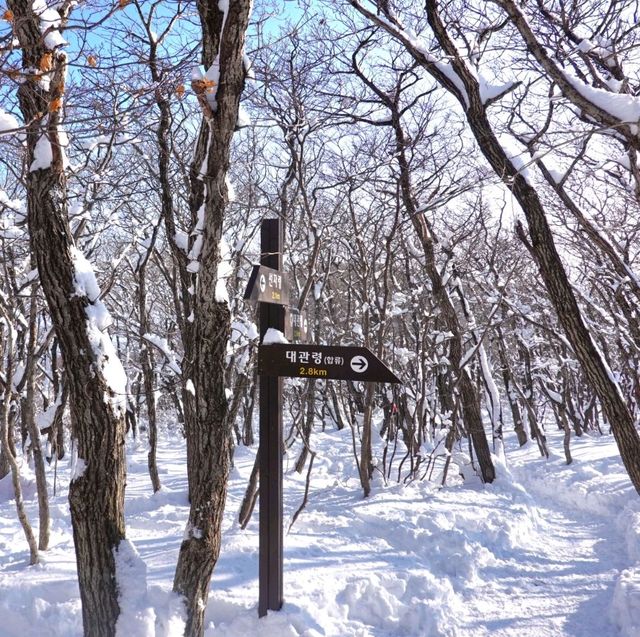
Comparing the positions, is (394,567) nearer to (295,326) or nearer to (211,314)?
(295,326)

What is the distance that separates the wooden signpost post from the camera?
347 centimetres

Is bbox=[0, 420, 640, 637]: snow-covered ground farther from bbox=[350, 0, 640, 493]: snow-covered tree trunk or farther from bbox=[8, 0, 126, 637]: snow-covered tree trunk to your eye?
bbox=[350, 0, 640, 493]: snow-covered tree trunk

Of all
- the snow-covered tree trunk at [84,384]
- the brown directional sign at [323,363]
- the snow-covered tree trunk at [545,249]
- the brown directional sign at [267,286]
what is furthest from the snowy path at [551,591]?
the brown directional sign at [267,286]

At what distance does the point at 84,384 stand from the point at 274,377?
1.23 meters

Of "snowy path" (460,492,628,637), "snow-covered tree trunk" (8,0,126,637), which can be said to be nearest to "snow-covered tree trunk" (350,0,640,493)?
"snowy path" (460,492,628,637)

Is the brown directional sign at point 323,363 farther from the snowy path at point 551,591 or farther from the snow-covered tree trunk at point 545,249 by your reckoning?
the snowy path at point 551,591

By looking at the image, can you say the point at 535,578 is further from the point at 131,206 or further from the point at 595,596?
the point at 131,206

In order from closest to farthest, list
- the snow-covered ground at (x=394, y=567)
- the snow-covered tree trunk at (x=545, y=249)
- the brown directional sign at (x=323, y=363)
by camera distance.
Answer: the brown directional sign at (x=323, y=363) → the snow-covered ground at (x=394, y=567) → the snow-covered tree trunk at (x=545, y=249)

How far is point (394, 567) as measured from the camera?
16.1 ft

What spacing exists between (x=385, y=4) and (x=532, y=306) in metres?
12.0

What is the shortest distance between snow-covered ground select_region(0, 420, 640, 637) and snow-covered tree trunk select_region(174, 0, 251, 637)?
282 millimetres

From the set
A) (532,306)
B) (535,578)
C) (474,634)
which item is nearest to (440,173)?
(535,578)

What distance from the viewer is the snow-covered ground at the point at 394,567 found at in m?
3.67

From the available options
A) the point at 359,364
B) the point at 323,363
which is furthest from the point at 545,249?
the point at 323,363
